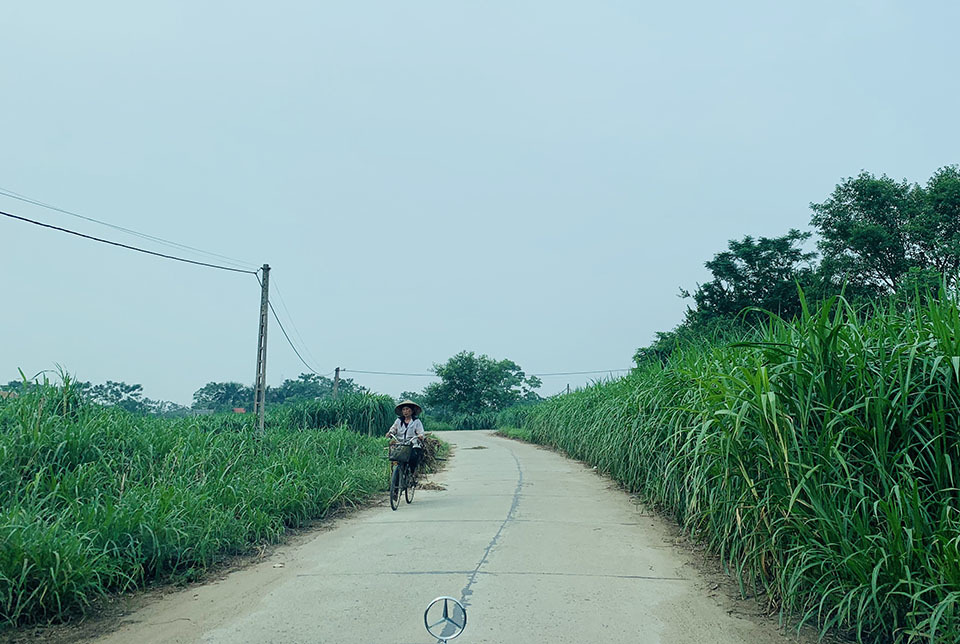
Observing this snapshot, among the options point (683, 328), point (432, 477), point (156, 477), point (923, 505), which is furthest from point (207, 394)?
point (923, 505)

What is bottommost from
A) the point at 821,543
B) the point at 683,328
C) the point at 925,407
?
the point at 821,543

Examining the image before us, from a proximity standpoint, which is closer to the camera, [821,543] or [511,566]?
[821,543]

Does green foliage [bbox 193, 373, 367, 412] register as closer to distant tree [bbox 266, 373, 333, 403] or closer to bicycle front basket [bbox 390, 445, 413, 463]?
distant tree [bbox 266, 373, 333, 403]

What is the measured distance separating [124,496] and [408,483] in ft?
15.5

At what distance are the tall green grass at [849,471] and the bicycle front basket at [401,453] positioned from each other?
5.31 meters

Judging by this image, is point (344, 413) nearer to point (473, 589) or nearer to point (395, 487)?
point (395, 487)

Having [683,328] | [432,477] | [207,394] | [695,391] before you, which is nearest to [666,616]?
[695,391]

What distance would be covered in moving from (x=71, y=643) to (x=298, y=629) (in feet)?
5.11

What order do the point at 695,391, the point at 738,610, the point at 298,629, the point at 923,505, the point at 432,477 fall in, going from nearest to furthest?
the point at 923,505
the point at 298,629
the point at 738,610
the point at 695,391
the point at 432,477

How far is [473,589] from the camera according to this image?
6129mm

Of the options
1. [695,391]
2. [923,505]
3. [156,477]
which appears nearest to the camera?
[923,505]

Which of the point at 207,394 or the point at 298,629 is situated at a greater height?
the point at 207,394

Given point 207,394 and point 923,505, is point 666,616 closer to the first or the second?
point 923,505

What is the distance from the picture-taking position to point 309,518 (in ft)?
32.7
